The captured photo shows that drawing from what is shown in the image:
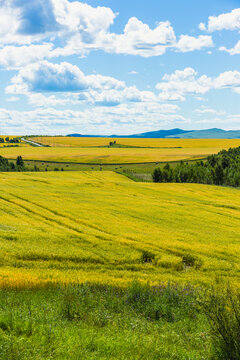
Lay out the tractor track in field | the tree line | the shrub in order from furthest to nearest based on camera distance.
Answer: the tree line → the tractor track in field → the shrub

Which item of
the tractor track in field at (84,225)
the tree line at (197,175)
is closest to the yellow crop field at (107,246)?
the tractor track in field at (84,225)

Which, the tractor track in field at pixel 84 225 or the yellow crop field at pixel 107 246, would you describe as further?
the tractor track in field at pixel 84 225

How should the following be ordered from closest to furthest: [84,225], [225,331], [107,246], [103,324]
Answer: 1. [225,331]
2. [103,324]
3. [107,246]
4. [84,225]

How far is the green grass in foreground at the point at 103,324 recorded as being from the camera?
30.5 feet

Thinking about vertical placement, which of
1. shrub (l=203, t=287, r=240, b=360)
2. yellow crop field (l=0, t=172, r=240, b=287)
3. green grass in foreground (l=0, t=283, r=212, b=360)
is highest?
shrub (l=203, t=287, r=240, b=360)

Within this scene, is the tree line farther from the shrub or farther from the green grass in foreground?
the shrub

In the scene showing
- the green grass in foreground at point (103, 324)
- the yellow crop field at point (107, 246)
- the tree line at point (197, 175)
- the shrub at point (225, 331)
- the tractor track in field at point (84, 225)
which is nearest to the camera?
the shrub at point (225, 331)

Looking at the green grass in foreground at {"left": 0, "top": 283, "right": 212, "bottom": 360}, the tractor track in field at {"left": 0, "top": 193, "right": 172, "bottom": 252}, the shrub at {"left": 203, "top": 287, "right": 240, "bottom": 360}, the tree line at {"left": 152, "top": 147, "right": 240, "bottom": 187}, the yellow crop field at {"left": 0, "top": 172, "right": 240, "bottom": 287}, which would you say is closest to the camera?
the shrub at {"left": 203, "top": 287, "right": 240, "bottom": 360}

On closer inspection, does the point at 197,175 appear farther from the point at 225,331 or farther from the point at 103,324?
the point at 225,331

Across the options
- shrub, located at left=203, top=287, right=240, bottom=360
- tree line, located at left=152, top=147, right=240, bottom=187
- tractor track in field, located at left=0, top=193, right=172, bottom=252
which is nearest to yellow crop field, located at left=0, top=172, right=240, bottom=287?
tractor track in field, located at left=0, top=193, right=172, bottom=252

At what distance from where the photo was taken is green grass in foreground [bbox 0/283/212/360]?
928 cm

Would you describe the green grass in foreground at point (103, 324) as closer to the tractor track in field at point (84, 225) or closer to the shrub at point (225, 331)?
the shrub at point (225, 331)

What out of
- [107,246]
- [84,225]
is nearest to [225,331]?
[107,246]

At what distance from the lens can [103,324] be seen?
12.1 metres
